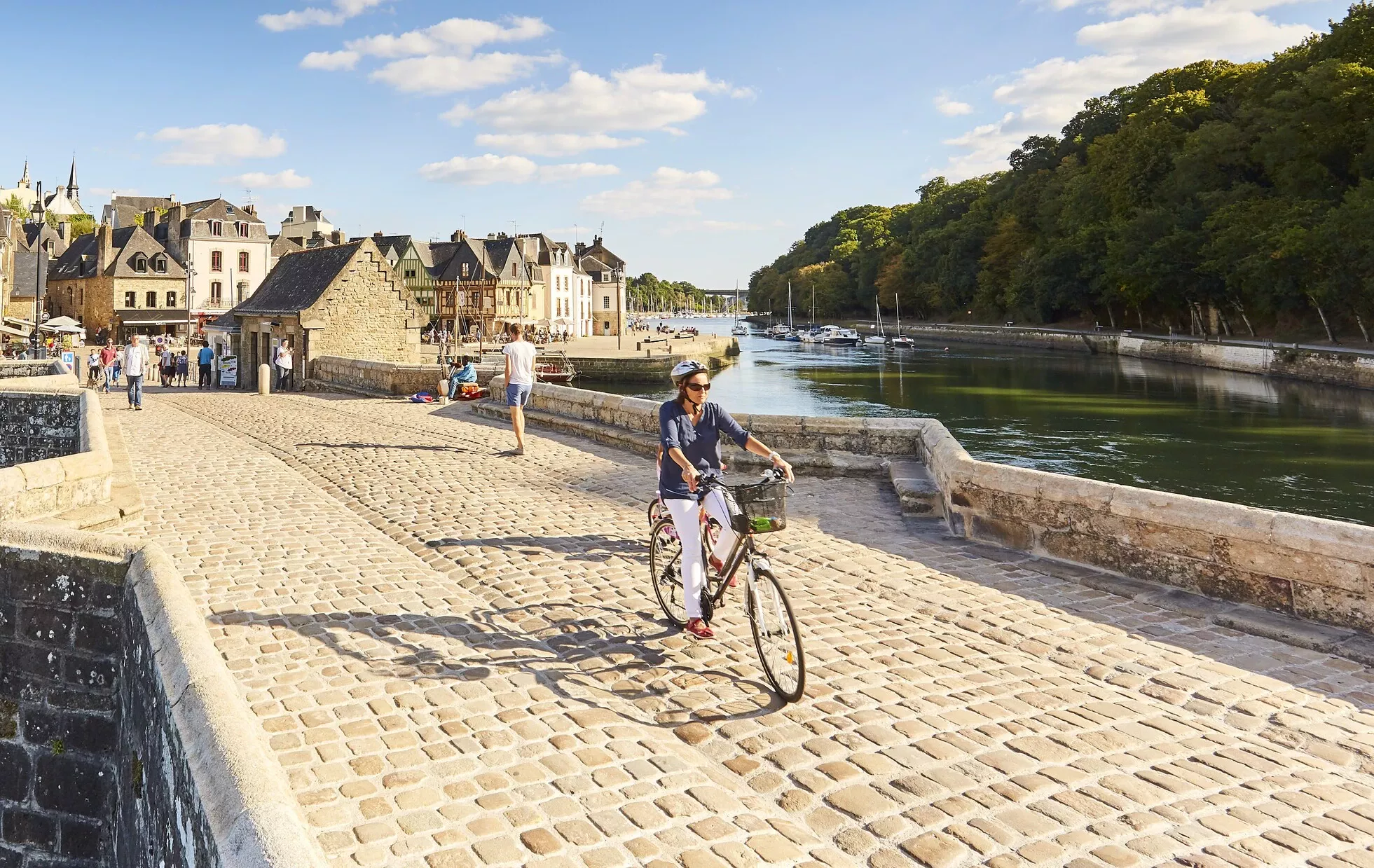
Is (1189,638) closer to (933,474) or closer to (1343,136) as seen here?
(933,474)

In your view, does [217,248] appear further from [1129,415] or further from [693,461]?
[693,461]

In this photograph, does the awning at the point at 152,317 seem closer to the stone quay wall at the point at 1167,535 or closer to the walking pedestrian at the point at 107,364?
the walking pedestrian at the point at 107,364

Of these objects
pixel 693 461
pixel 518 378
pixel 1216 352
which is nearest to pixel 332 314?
pixel 518 378

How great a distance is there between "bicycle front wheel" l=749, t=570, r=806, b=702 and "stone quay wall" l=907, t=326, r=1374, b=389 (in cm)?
4202

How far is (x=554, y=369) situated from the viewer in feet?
149

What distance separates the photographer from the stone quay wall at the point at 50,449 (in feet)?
25.3

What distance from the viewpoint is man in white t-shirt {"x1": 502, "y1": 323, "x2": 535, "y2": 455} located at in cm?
1336

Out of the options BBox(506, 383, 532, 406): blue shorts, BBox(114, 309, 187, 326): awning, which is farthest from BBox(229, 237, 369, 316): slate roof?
BBox(114, 309, 187, 326): awning

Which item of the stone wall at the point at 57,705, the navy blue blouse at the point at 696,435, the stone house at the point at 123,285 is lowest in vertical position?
the stone wall at the point at 57,705

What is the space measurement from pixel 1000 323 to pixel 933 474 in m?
86.9

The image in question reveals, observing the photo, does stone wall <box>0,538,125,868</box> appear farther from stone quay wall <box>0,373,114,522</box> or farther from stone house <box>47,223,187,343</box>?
stone house <box>47,223,187,343</box>

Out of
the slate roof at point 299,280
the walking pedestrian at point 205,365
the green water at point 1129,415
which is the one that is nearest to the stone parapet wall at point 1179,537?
the green water at point 1129,415

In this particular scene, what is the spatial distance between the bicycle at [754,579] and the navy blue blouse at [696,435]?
A: 257mm

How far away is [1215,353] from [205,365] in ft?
153
